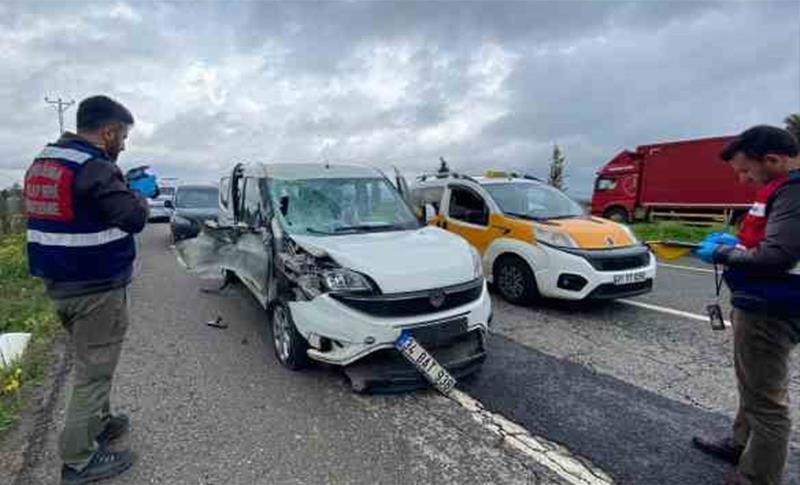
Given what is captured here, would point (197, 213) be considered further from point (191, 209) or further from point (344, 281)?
point (344, 281)

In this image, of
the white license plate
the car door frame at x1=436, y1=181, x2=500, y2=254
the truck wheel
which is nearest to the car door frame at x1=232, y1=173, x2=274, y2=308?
the car door frame at x1=436, y1=181, x2=500, y2=254

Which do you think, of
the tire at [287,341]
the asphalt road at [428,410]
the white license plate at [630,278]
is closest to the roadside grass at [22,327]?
the asphalt road at [428,410]

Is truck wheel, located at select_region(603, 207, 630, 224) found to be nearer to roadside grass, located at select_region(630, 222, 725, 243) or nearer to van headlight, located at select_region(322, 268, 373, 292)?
roadside grass, located at select_region(630, 222, 725, 243)

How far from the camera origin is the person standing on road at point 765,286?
226 cm

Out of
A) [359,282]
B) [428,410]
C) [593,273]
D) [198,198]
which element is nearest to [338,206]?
Answer: [359,282]

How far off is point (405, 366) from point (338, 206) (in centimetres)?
176

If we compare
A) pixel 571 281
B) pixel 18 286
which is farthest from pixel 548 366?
pixel 18 286

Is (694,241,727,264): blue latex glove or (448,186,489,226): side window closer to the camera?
(694,241,727,264): blue latex glove

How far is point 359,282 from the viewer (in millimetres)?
3561

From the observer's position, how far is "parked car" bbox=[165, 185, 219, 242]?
1109 centimetres

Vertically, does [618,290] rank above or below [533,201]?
below

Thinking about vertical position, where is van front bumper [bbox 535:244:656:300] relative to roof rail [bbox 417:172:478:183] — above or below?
below

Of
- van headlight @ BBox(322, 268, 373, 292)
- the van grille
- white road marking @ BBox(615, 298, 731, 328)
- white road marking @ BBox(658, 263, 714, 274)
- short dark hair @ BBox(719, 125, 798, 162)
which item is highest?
short dark hair @ BBox(719, 125, 798, 162)

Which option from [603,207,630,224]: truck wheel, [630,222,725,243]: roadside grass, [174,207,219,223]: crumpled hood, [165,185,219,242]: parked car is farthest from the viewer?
[603,207,630,224]: truck wheel
